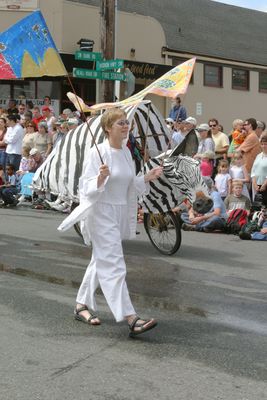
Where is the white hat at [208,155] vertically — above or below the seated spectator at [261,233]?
above

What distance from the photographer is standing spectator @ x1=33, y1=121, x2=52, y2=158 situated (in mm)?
16875

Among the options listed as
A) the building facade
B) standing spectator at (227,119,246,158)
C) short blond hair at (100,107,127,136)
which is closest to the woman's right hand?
short blond hair at (100,107,127,136)

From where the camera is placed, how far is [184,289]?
292 inches

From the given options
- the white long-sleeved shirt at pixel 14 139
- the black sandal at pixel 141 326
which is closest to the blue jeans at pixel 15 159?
the white long-sleeved shirt at pixel 14 139

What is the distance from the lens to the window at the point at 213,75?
32438 millimetres

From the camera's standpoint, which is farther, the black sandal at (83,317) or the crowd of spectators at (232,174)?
the crowd of spectators at (232,174)

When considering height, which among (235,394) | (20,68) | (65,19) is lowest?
(235,394)

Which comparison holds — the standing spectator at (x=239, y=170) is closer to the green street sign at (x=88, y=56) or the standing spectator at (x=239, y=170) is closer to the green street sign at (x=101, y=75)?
the green street sign at (x=101, y=75)

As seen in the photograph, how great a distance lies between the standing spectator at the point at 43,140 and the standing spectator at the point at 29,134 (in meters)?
0.09

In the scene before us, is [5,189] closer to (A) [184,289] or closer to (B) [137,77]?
(A) [184,289]

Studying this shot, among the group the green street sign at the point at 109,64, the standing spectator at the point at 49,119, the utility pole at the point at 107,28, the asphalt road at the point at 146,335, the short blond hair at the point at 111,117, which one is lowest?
the asphalt road at the point at 146,335

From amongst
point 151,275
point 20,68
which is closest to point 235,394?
point 151,275

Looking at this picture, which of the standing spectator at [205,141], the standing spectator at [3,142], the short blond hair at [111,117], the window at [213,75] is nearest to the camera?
the short blond hair at [111,117]

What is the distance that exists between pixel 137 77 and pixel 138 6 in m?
6.47
